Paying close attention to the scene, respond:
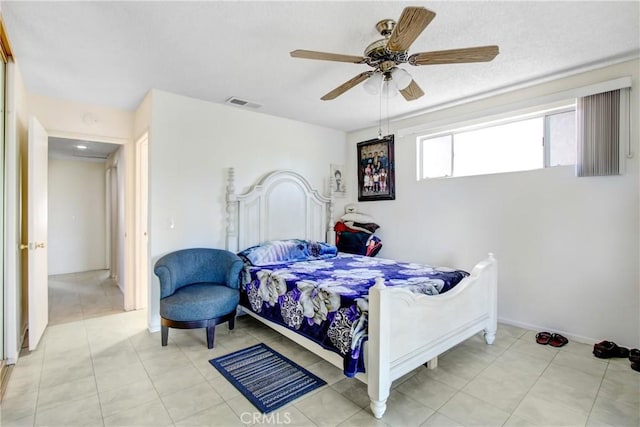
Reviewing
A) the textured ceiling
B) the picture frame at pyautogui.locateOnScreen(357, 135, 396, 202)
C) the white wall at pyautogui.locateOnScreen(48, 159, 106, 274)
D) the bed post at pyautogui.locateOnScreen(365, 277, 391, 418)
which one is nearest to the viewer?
the bed post at pyautogui.locateOnScreen(365, 277, 391, 418)

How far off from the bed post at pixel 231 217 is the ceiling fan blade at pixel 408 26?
7.96 feet

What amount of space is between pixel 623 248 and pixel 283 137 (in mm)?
3730

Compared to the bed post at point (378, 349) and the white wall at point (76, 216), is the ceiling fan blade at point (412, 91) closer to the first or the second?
the bed post at point (378, 349)

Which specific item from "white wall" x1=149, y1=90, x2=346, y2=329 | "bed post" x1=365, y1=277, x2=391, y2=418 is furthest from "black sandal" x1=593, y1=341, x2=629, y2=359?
"white wall" x1=149, y1=90, x2=346, y2=329

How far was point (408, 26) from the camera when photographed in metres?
1.62

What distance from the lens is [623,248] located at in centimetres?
271

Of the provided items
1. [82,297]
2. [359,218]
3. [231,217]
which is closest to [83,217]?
[82,297]

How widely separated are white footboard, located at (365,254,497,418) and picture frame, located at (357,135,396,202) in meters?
1.95

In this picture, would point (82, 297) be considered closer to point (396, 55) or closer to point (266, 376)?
point (266, 376)

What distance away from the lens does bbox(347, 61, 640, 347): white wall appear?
2.71 meters

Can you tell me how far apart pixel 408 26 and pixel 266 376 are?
2.42 metres

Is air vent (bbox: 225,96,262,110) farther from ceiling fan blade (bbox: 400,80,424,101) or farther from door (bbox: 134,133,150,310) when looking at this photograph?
ceiling fan blade (bbox: 400,80,424,101)

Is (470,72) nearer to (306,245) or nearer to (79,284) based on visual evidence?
(306,245)

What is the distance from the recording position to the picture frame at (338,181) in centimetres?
491
